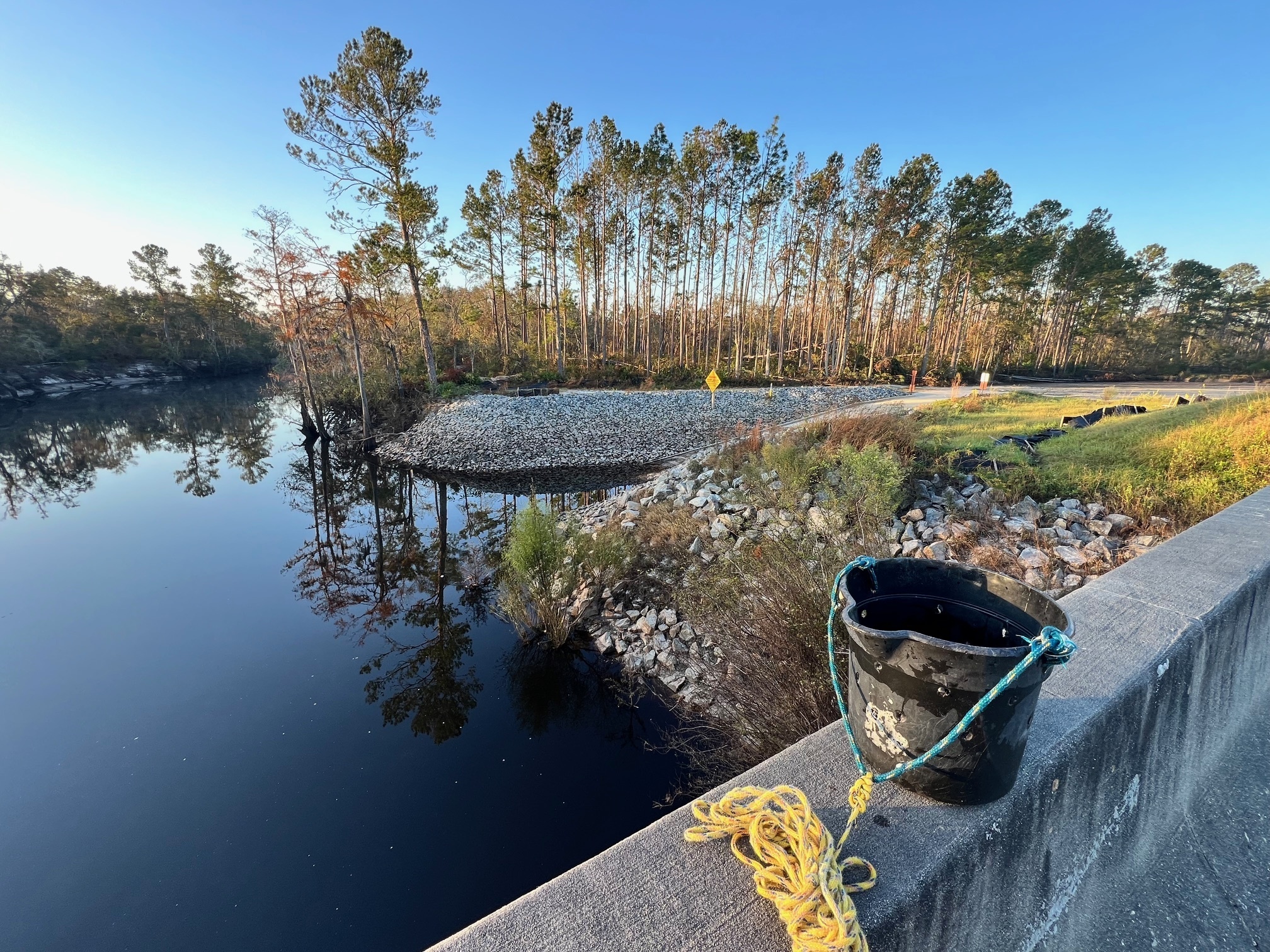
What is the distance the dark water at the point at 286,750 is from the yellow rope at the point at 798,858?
2.89 m

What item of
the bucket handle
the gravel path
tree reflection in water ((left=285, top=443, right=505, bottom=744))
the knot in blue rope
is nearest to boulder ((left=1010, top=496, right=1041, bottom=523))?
the bucket handle

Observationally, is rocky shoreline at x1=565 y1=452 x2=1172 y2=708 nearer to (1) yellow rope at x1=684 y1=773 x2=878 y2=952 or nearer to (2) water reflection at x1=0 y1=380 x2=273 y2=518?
(1) yellow rope at x1=684 y1=773 x2=878 y2=952

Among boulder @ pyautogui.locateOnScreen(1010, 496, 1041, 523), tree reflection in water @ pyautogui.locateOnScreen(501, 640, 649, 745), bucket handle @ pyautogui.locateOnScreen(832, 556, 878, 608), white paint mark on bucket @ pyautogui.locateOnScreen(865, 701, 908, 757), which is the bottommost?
tree reflection in water @ pyautogui.locateOnScreen(501, 640, 649, 745)

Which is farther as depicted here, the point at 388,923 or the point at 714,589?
the point at 714,589

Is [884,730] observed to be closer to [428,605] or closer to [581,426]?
[428,605]

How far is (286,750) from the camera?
4199 mm

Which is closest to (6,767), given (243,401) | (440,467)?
(440,467)

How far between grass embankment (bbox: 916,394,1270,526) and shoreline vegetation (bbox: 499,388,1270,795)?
25 millimetres

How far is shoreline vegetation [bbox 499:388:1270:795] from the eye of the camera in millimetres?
3105

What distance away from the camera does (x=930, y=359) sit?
30797 millimetres

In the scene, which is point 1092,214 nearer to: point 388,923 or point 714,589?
point 714,589

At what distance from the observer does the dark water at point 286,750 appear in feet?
10.2

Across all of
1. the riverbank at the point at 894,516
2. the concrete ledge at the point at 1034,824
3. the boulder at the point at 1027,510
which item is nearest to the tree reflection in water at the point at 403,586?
the riverbank at the point at 894,516

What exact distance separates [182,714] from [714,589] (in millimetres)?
5266
